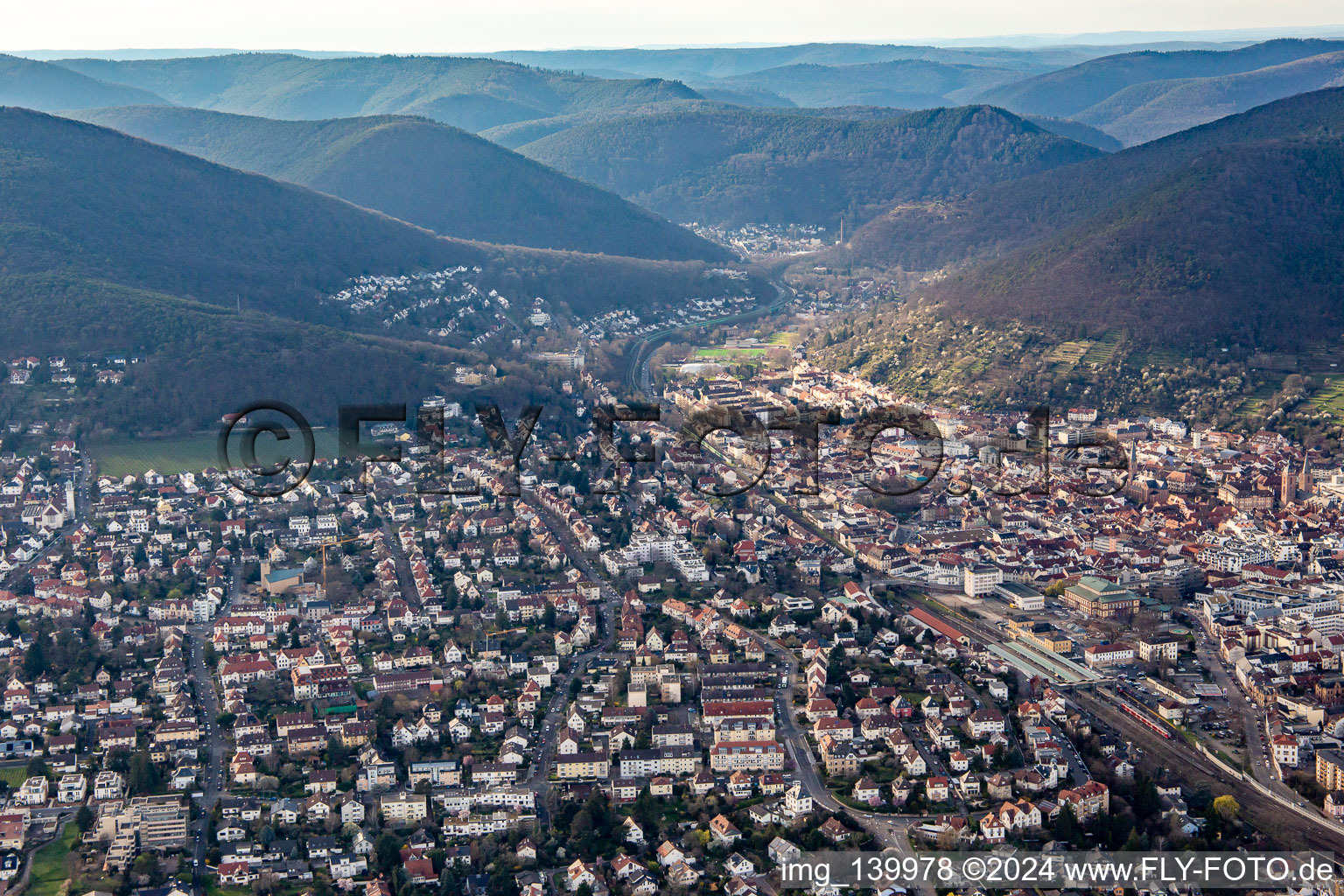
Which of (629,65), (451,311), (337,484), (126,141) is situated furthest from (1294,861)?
(629,65)

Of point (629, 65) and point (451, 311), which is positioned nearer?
point (451, 311)

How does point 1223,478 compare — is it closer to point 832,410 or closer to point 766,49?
point 832,410

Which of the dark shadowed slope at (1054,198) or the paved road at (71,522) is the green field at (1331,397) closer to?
the dark shadowed slope at (1054,198)

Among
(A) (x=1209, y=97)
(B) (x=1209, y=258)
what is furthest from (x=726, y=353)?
(A) (x=1209, y=97)

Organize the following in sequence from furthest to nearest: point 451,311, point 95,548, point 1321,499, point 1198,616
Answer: point 451,311
point 1321,499
point 95,548
point 1198,616

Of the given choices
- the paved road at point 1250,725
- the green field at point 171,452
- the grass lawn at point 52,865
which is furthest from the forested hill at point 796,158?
the grass lawn at point 52,865

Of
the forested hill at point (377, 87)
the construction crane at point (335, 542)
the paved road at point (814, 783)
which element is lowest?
the paved road at point (814, 783)

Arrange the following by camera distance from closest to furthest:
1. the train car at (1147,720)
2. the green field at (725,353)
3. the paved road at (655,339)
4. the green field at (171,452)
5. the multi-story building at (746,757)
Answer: the multi-story building at (746,757) → the train car at (1147,720) → the green field at (171,452) → the paved road at (655,339) → the green field at (725,353)
